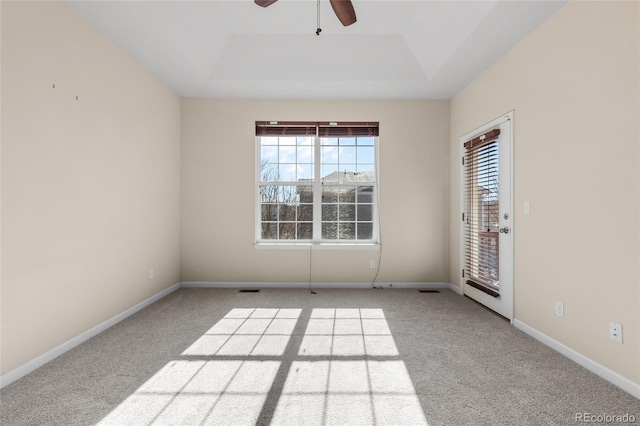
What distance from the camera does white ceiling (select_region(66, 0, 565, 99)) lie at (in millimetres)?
2639

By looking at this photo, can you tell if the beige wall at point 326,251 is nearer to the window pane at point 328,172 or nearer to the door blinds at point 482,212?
the door blinds at point 482,212

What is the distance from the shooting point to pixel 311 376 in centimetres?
205

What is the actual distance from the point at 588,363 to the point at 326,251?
287 centimetres

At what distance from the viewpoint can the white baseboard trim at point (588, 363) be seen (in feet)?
6.09

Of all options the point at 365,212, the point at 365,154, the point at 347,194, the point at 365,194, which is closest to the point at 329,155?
the point at 365,154

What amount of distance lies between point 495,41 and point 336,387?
10.7ft

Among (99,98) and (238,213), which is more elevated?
(99,98)

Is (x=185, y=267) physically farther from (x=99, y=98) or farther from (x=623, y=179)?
(x=623, y=179)

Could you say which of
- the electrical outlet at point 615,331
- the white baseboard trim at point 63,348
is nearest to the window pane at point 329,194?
the white baseboard trim at point 63,348

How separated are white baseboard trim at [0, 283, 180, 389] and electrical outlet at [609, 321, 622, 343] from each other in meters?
3.92

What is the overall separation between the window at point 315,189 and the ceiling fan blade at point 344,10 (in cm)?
211

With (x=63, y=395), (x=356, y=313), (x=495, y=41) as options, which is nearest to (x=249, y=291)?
(x=356, y=313)

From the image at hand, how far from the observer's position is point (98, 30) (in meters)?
2.71

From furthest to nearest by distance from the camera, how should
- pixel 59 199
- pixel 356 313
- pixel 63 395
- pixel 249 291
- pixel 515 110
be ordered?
pixel 249 291 < pixel 356 313 < pixel 515 110 < pixel 59 199 < pixel 63 395
